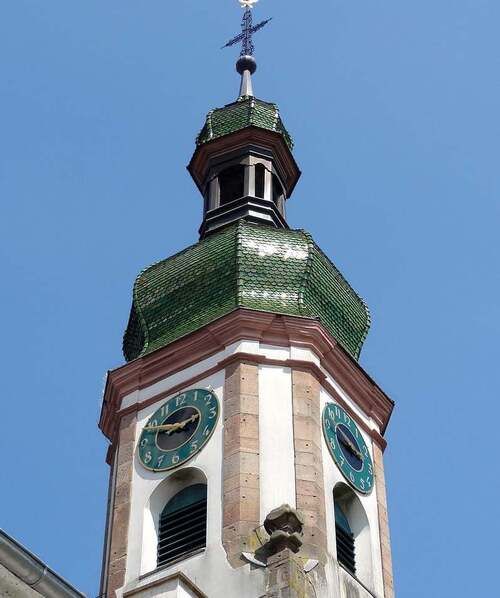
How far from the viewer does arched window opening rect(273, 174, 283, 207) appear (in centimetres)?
2914

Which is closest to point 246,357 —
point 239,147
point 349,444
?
point 349,444

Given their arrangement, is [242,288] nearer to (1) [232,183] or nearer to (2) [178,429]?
(2) [178,429]

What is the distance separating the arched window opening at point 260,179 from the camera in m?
28.6

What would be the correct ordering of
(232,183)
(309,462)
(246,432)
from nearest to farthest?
(309,462), (246,432), (232,183)

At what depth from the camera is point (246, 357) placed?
22875 millimetres

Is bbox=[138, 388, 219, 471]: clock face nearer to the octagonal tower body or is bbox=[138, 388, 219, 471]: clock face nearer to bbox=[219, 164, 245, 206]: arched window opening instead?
the octagonal tower body

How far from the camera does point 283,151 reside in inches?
1177

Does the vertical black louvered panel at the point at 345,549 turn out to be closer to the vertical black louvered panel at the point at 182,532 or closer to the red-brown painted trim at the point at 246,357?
the vertical black louvered panel at the point at 182,532

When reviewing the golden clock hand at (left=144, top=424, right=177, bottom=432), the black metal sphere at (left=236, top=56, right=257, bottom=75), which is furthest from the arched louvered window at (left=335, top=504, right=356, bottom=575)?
the black metal sphere at (left=236, top=56, right=257, bottom=75)

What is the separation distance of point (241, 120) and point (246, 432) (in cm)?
960

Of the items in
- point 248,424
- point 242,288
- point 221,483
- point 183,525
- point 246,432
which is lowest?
point 183,525

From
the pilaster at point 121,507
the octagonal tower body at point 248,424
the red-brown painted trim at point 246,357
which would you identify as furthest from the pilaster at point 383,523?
the pilaster at point 121,507

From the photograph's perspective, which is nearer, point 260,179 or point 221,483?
point 221,483

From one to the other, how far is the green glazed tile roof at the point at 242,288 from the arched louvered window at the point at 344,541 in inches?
126
